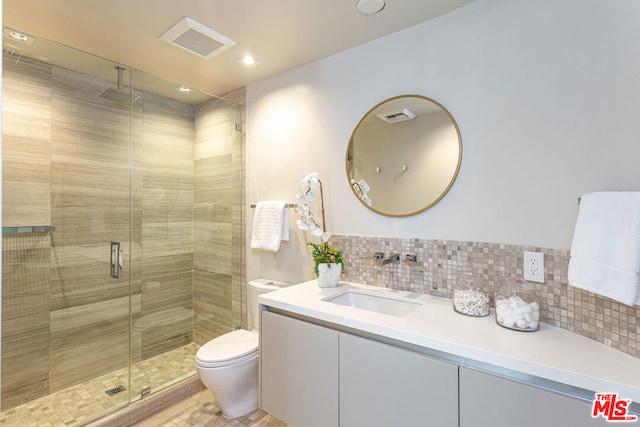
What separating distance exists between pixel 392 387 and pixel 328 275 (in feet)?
2.57

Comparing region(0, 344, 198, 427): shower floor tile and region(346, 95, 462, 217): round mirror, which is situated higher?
region(346, 95, 462, 217): round mirror

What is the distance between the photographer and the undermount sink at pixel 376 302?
1.81 meters

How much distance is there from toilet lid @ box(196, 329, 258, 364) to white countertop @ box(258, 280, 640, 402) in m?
0.53

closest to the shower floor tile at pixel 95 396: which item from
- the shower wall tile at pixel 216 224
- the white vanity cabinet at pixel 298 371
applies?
the shower wall tile at pixel 216 224

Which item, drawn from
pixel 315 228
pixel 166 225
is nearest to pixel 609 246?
pixel 315 228

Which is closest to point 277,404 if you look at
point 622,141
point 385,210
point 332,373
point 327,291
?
point 332,373

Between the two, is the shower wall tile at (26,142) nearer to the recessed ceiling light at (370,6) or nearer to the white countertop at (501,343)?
the white countertop at (501,343)

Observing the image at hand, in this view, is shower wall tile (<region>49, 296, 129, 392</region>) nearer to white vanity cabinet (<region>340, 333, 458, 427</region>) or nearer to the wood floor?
the wood floor

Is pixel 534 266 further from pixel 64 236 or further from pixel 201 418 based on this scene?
pixel 64 236

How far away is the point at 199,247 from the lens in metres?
2.82

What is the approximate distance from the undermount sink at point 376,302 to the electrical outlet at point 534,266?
0.52m

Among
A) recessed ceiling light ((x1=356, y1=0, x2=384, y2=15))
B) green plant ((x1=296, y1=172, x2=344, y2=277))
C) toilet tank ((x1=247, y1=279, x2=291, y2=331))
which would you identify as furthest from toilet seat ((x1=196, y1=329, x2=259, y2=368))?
recessed ceiling light ((x1=356, y1=0, x2=384, y2=15))

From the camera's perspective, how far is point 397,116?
201 centimetres

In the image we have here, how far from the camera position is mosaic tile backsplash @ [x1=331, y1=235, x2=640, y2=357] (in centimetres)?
125
